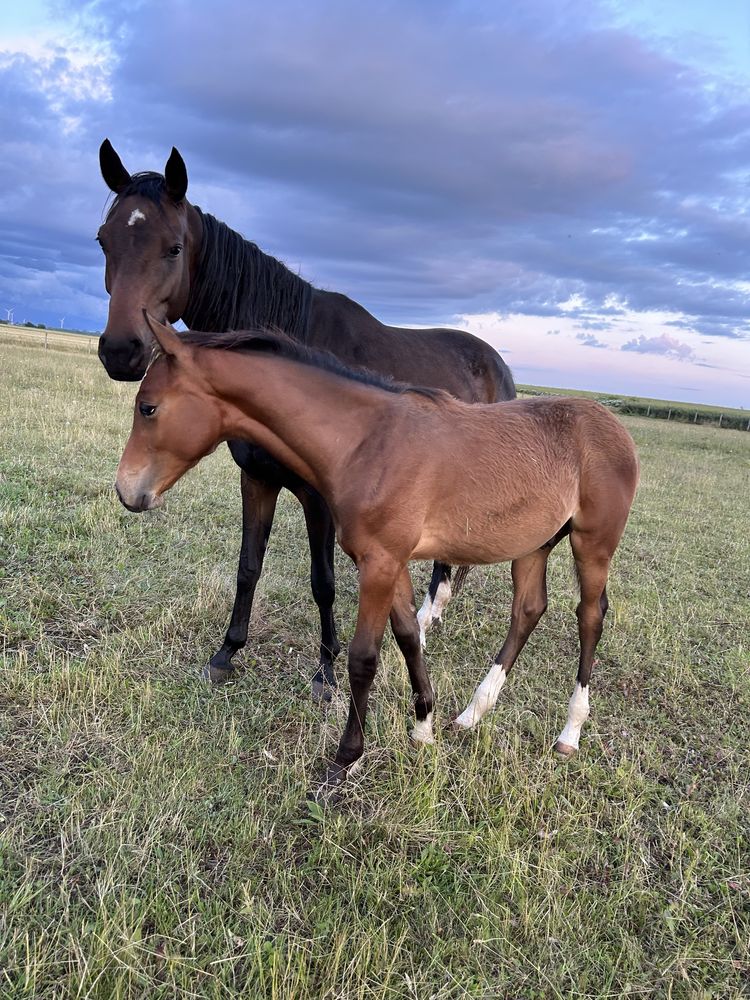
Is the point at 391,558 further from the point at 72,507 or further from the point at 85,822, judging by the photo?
the point at 72,507

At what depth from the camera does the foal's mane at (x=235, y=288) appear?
3746mm

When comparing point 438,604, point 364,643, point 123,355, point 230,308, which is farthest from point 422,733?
point 230,308

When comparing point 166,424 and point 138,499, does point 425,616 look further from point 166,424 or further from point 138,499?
point 166,424

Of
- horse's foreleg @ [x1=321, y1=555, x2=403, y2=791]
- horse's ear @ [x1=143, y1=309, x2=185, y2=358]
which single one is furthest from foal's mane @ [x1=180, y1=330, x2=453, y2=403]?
horse's foreleg @ [x1=321, y1=555, x2=403, y2=791]

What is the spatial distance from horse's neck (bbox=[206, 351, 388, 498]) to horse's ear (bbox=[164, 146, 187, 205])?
1.30m

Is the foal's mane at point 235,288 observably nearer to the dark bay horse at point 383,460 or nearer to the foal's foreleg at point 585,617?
the dark bay horse at point 383,460

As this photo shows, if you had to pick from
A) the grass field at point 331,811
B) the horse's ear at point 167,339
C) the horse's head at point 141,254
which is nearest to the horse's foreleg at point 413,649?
the grass field at point 331,811

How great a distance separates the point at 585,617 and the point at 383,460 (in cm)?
174

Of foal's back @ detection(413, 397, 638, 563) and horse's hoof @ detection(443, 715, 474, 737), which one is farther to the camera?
horse's hoof @ detection(443, 715, 474, 737)

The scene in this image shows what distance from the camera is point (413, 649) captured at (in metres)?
3.35

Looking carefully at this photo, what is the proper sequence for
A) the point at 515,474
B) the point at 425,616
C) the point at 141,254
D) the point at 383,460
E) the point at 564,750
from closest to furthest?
the point at 383,460, the point at 515,474, the point at 141,254, the point at 564,750, the point at 425,616

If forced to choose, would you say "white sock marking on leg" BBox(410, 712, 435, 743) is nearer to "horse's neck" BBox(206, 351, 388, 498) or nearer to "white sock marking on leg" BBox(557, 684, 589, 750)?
"white sock marking on leg" BBox(557, 684, 589, 750)

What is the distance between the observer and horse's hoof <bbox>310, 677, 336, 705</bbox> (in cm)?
367

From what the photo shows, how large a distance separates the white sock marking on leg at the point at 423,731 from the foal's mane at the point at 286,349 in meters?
1.80
